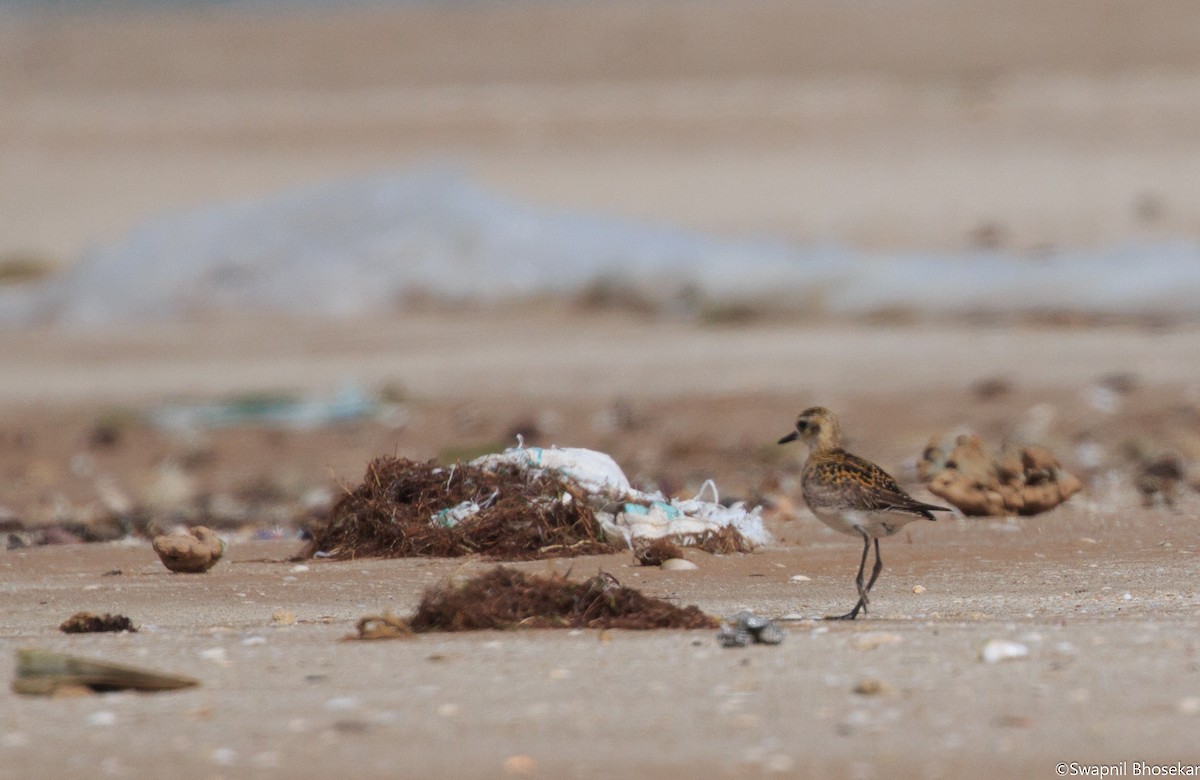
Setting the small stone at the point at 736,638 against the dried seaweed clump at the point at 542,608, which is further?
the dried seaweed clump at the point at 542,608

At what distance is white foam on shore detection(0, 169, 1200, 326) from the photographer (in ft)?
47.9

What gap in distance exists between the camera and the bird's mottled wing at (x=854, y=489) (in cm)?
516

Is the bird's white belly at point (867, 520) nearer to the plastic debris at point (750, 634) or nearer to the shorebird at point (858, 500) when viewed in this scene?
the shorebird at point (858, 500)

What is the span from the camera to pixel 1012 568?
6.53 m

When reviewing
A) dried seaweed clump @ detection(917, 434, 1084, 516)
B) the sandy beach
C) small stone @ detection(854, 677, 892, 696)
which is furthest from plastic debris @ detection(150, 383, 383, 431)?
small stone @ detection(854, 677, 892, 696)

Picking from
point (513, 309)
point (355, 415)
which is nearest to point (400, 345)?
point (513, 309)

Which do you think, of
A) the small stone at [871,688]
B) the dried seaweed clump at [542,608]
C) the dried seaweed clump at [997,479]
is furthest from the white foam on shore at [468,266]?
the small stone at [871,688]

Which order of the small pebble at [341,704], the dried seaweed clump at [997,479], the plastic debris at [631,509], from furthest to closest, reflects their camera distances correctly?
Result: 1. the dried seaweed clump at [997,479]
2. the plastic debris at [631,509]
3. the small pebble at [341,704]

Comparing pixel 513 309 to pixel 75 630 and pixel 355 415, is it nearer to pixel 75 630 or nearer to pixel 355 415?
pixel 355 415

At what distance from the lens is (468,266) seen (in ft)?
53.8

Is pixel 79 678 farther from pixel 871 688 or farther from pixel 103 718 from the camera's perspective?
pixel 871 688

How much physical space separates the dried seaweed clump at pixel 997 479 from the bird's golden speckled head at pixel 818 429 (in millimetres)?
2047

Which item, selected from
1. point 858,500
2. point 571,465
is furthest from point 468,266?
point 858,500

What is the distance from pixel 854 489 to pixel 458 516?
204 cm
